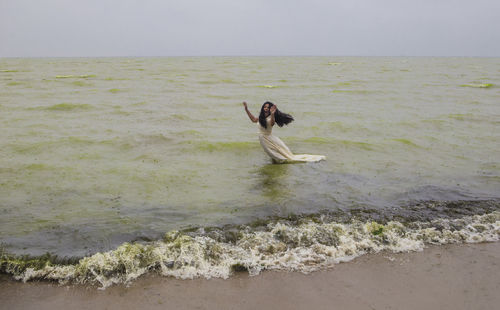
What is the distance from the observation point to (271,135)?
9055 millimetres

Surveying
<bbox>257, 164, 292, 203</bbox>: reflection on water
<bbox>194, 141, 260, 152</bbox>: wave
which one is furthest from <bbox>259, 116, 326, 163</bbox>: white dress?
<bbox>194, 141, 260, 152</bbox>: wave

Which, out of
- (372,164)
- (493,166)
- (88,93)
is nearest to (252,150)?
(372,164)

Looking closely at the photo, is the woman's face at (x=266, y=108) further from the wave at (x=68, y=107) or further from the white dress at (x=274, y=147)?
the wave at (x=68, y=107)

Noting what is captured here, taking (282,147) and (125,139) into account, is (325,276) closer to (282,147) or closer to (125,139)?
(282,147)

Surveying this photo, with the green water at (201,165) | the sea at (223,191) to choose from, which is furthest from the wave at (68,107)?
the sea at (223,191)

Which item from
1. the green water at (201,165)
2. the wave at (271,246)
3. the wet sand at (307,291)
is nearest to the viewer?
the wet sand at (307,291)

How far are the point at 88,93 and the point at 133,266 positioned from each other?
17.9m

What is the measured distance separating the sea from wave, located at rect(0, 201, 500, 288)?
0.02 meters

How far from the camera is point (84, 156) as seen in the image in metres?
9.30

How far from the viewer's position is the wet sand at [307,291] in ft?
12.9

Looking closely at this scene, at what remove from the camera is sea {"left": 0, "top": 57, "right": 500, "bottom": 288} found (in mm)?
4883

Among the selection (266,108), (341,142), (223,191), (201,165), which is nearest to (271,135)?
(266,108)

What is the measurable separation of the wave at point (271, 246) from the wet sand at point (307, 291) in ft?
0.58

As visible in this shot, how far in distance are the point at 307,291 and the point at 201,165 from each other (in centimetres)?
535
